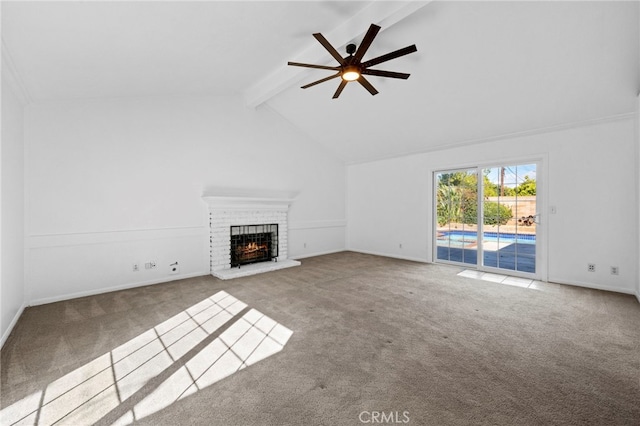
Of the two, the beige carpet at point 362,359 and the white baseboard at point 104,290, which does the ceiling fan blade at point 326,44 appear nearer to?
the beige carpet at point 362,359

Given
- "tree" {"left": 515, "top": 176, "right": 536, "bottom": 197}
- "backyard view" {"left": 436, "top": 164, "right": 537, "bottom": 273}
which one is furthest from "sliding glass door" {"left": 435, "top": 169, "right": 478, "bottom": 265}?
"tree" {"left": 515, "top": 176, "right": 536, "bottom": 197}

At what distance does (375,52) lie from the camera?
12.4 ft

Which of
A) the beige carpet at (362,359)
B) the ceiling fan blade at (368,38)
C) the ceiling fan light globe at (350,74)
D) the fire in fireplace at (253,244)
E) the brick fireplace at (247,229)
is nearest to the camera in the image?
the beige carpet at (362,359)

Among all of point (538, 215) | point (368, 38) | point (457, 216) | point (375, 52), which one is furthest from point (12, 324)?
point (538, 215)

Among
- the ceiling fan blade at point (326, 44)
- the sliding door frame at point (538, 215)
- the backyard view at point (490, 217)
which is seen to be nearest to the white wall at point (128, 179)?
the ceiling fan blade at point (326, 44)

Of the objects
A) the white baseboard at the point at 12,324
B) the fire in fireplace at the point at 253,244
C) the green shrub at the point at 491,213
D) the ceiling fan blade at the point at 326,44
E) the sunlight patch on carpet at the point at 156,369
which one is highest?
the ceiling fan blade at the point at 326,44

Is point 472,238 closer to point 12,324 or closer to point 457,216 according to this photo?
point 457,216

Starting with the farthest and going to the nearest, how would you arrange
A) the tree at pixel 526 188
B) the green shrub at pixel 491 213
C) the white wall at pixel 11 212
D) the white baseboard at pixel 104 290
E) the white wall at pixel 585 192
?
the green shrub at pixel 491 213 < the tree at pixel 526 188 < the white wall at pixel 585 192 < the white baseboard at pixel 104 290 < the white wall at pixel 11 212

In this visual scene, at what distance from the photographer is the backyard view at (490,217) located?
15.9 feet

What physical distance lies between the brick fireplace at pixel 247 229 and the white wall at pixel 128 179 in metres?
0.21

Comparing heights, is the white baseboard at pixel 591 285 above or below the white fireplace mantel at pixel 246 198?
below

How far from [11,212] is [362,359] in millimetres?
3843

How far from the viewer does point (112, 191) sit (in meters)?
4.14

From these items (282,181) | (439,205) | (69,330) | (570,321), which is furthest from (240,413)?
(439,205)
